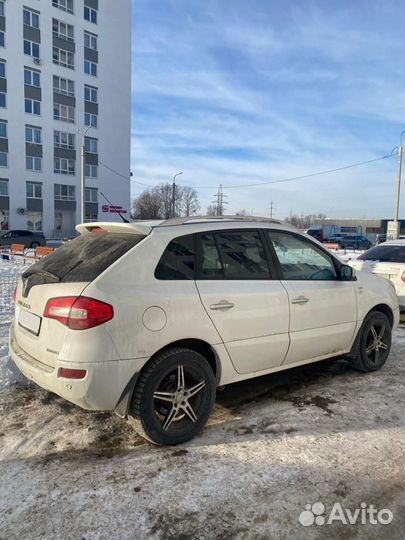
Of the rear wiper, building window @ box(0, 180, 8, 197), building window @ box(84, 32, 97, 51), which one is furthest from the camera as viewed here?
building window @ box(84, 32, 97, 51)

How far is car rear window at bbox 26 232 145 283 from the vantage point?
329 centimetres

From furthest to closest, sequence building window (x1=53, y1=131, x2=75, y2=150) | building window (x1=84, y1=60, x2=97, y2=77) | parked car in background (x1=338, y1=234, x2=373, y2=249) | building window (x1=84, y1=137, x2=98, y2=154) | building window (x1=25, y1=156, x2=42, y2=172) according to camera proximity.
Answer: building window (x1=84, y1=137, x2=98, y2=154) → building window (x1=84, y1=60, x2=97, y2=77) → parked car in background (x1=338, y1=234, x2=373, y2=249) → building window (x1=53, y1=131, x2=75, y2=150) → building window (x1=25, y1=156, x2=42, y2=172)

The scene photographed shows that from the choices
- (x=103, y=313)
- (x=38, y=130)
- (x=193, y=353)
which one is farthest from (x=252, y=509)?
(x=38, y=130)

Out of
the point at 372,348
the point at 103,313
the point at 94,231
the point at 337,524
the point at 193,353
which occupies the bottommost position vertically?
the point at 337,524

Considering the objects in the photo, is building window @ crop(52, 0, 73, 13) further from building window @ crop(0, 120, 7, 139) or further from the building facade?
building window @ crop(0, 120, 7, 139)

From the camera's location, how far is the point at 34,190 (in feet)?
140

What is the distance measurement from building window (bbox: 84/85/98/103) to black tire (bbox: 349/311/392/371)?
46.2 meters

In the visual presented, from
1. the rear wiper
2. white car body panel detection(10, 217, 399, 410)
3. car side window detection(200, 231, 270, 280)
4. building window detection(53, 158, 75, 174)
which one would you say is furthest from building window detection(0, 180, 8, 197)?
car side window detection(200, 231, 270, 280)

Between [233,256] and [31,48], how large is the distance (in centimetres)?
4531

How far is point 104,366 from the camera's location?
3074mm

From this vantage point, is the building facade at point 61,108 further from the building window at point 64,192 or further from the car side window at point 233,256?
the car side window at point 233,256

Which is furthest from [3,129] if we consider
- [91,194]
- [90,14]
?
[90,14]

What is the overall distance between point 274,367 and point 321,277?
109 cm

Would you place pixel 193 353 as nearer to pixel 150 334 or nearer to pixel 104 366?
pixel 150 334
